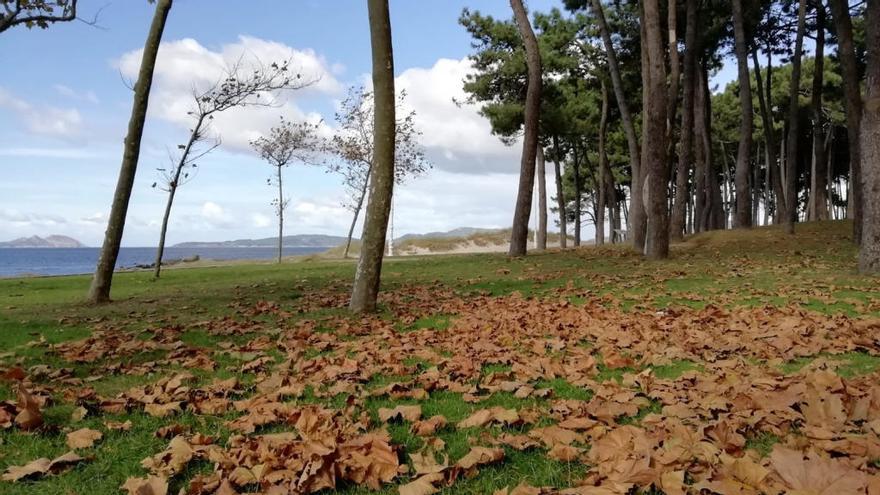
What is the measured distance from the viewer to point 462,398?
12.4ft

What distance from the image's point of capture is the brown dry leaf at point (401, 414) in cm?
334

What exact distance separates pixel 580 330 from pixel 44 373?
4.95 meters

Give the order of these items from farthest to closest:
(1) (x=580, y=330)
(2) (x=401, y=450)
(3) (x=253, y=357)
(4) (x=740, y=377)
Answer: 1. (1) (x=580, y=330)
2. (3) (x=253, y=357)
3. (4) (x=740, y=377)
4. (2) (x=401, y=450)

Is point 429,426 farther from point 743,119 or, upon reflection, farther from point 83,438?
point 743,119

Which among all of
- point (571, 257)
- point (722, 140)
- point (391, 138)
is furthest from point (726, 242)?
point (722, 140)

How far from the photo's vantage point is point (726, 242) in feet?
58.0

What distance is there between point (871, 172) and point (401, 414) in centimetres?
939

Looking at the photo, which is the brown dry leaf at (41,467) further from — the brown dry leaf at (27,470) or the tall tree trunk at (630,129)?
the tall tree trunk at (630,129)

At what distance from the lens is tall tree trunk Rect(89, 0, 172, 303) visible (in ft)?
34.6

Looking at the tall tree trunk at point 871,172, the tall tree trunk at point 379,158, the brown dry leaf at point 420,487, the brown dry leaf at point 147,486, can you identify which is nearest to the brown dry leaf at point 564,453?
the brown dry leaf at point 420,487

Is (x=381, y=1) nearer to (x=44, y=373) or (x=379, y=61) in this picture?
(x=379, y=61)

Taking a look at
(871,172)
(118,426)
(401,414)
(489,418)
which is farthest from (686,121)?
(118,426)

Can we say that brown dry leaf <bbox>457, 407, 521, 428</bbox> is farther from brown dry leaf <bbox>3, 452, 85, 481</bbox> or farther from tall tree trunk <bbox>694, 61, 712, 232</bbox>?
tall tree trunk <bbox>694, 61, 712, 232</bbox>

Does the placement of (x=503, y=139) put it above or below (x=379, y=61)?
above
